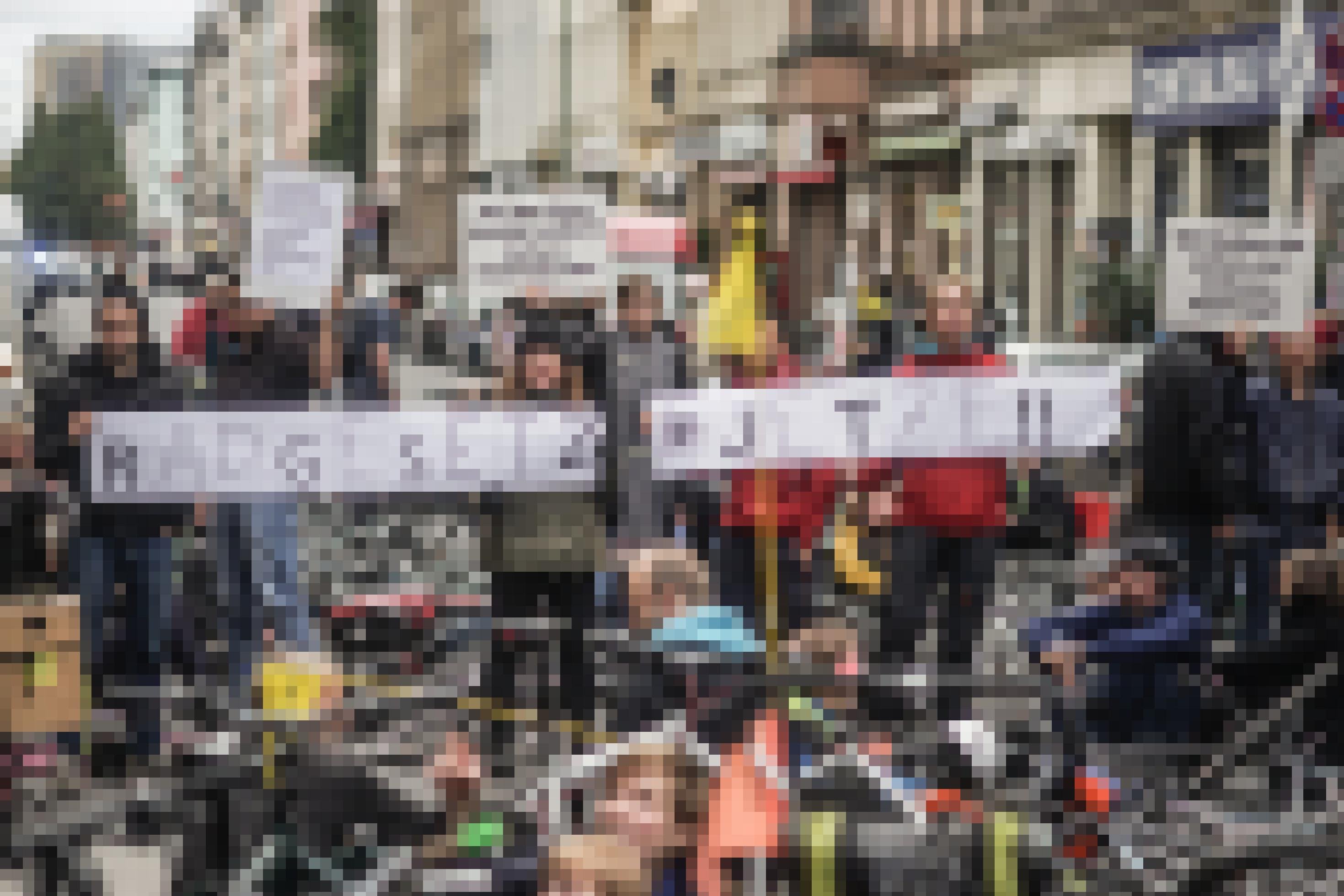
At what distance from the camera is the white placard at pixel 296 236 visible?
6.12 metres

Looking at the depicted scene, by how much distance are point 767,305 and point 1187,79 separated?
17.8 ft

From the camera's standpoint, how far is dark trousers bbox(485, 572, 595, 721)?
17.4 ft

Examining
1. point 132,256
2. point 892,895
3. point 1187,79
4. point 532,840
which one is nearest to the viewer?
point 892,895

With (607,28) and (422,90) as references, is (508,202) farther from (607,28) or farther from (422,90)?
(422,90)

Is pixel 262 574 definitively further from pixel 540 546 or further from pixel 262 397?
pixel 540 546

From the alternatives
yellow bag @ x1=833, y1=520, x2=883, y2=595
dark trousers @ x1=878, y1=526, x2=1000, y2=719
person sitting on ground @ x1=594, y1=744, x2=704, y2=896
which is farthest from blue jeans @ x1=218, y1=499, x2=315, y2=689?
person sitting on ground @ x1=594, y1=744, x2=704, y2=896

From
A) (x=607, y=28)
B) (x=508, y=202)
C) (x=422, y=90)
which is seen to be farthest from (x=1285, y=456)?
(x=422, y=90)

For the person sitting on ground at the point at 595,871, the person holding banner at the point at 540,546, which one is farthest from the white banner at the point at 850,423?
the person sitting on ground at the point at 595,871

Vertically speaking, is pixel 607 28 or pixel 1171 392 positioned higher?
pixel 607 28

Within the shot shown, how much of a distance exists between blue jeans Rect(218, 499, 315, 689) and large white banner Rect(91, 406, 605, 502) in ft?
2.32

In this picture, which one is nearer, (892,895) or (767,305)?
(892,895)

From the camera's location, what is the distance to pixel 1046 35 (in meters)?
13.3

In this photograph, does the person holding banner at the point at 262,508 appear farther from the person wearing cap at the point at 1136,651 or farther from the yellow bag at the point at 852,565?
the person wearing cap at the point at 1136,651

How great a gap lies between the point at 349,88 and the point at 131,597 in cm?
2274
